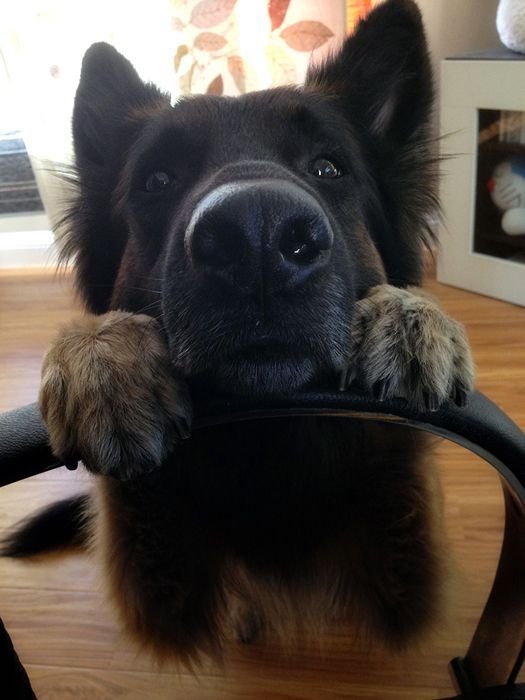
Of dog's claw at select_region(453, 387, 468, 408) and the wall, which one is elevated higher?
the wall

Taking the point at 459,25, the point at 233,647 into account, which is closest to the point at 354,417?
the point at 233,647

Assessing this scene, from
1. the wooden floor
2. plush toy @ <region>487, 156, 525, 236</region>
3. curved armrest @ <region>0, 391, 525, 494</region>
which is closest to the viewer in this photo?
curved armrest @ <region>0, 391, 525, 494</region>

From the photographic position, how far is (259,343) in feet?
2.34

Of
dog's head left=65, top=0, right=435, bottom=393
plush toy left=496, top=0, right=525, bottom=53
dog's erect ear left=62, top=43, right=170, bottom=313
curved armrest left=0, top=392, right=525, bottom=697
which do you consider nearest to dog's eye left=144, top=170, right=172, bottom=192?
dog's head left=65, top=0, right=435, bottom=393

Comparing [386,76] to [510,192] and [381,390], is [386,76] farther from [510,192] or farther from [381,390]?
[510,192]

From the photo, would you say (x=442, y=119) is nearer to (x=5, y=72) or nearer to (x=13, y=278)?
(x=5, y=72)

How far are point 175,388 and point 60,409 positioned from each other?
4.9 inches

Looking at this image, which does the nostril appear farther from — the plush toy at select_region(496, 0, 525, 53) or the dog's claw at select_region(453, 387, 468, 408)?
the plush toy at select_region(496, 0, 525, 53)

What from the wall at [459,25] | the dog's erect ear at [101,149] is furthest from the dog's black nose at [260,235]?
the wall at [459,25]

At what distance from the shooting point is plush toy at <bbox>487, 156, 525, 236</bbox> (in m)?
2.38

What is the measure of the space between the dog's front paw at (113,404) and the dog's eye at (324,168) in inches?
15.0

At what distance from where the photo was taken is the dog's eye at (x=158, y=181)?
3.27ft

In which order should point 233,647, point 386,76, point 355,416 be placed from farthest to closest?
point 233,647 → point 386,76 → point 355,416

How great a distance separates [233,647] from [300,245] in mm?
944
